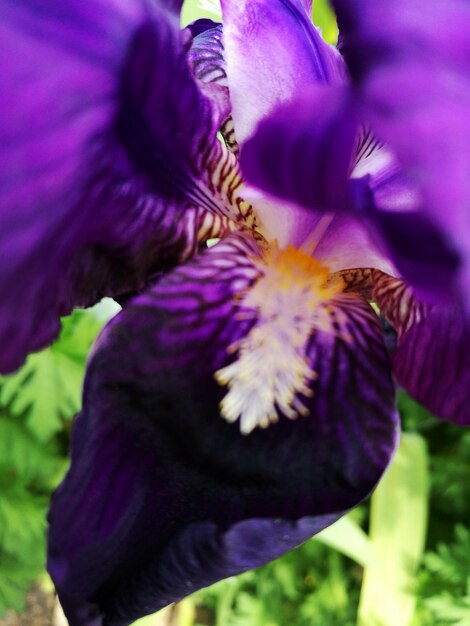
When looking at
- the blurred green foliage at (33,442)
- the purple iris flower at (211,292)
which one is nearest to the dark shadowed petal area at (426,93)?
the purple iris flower at (211,292)

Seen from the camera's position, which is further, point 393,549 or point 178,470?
point 393,549

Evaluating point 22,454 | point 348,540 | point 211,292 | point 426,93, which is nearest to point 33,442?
point 22,454

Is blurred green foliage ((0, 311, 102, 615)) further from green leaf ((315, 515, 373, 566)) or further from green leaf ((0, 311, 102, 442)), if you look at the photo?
green leaf ((315, 515, 373, 566))

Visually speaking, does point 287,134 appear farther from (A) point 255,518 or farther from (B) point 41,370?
(B) point 41,370

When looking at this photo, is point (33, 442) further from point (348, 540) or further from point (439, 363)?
point (439, 363)

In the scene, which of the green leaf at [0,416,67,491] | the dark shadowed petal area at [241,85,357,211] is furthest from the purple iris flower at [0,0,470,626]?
the green leaf at [0,416,67,491]

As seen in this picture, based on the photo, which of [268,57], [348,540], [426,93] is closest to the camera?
[426,93]
